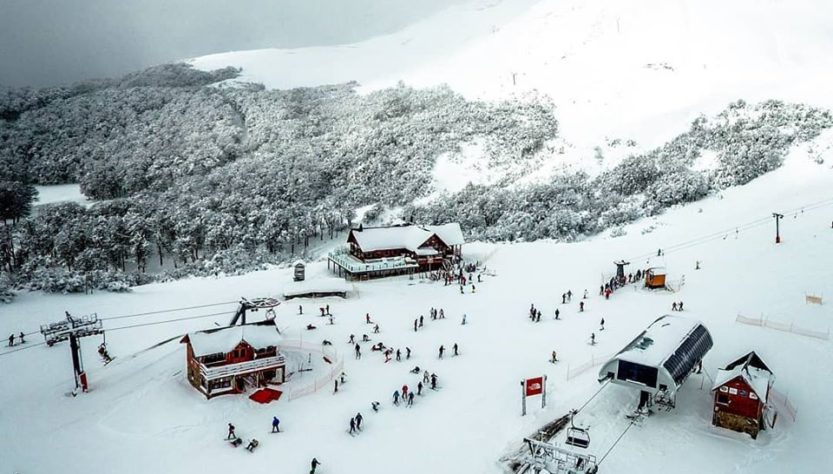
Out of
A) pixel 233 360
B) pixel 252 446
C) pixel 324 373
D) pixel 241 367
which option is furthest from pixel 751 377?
pixel 233 360

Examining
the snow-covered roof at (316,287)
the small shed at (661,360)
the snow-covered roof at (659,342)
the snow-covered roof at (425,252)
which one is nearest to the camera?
the small shed at (661,360)

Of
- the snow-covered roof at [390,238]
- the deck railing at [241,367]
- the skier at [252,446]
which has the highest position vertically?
the snow-covered roof at [390,238]

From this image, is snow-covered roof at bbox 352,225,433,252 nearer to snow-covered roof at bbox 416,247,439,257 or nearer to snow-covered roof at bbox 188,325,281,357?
snow-covered roof at bbox 416,247,439,257

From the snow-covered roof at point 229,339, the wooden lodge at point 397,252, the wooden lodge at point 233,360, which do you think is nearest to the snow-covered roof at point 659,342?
the wooden lodge at point 233,360

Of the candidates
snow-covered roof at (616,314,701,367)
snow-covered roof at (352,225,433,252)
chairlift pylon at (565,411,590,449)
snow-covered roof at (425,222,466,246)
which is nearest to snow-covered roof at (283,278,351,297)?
snow-covered roof at (352,225,433,252)

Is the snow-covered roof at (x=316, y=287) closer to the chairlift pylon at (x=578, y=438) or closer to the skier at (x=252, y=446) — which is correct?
the skier at (x=252, y=446)

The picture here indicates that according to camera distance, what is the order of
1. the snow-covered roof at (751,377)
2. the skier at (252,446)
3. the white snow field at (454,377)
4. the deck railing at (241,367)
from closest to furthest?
the snow-covered roof at (751,377) → the white snow field at (454,377) → the skier at (252,446) → the deck railing at (241,367)
